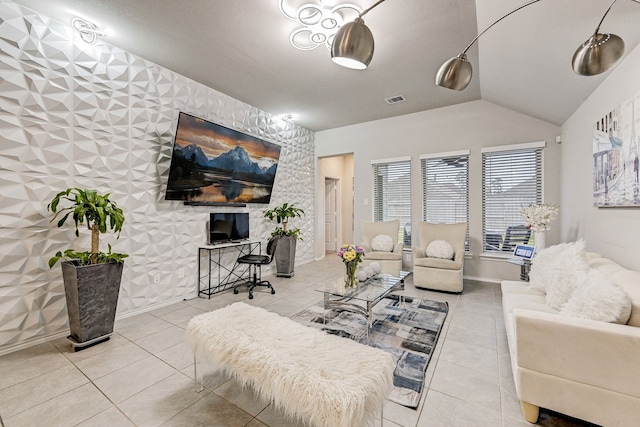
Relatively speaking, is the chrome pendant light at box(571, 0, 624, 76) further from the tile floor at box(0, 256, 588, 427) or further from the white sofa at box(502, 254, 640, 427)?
the tile floor at box(0, 256, 588, 427)

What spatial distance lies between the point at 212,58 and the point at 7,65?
1805mm

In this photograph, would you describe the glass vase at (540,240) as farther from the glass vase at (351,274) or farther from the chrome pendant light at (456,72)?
the chrome pendant light at (456,72)

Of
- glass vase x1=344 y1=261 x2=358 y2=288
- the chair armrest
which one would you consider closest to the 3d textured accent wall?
glass vase x1=344 y1=261 x2=358 y2=288

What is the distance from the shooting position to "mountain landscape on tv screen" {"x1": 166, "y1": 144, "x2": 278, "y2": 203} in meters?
3.51

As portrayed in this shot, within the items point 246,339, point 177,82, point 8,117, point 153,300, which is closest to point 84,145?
point 8,117

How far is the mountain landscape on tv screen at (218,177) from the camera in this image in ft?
11.5

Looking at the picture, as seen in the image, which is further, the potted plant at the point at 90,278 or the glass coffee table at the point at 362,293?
the glass coffee table at the point at 362,293

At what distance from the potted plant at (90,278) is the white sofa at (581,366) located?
10.9 feet

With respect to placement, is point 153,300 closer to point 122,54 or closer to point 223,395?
point 223,395

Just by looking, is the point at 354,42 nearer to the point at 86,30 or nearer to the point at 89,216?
the point at 89,216

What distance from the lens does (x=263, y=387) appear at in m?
1.40

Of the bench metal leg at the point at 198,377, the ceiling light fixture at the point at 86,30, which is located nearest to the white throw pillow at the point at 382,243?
the bench metal leg at the point at 198,377

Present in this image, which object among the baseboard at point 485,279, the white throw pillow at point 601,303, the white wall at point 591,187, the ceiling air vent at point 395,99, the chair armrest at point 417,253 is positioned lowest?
the baseboard at point 485,279

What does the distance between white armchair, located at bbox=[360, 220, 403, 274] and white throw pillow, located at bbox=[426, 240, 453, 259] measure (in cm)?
49
